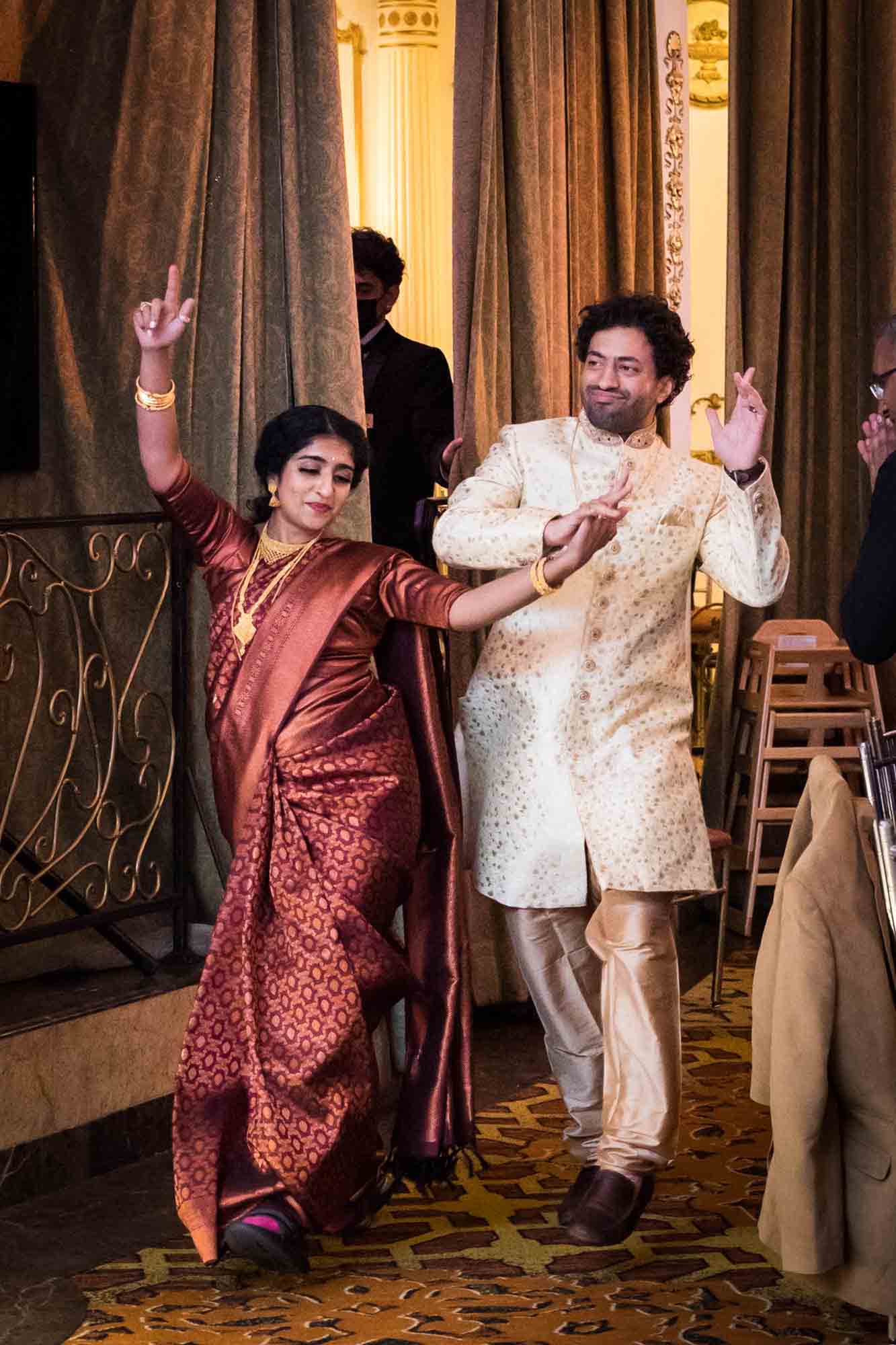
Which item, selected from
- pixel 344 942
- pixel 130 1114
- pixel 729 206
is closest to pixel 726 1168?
pixel 344 942

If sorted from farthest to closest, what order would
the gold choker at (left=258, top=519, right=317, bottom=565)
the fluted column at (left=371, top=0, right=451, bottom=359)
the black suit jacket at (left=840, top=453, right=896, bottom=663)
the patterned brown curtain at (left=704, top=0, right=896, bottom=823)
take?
the fluted column at (left=371, top=0, right=451, bottom=359)
the patterned brown curtain at (left=704, top=0, right=896, bottom=823)
the gold choker at (left=258, top=519, right=317, bottom=565)
the black suit jacket at (left=840, top=453, right=896, bottom=663)

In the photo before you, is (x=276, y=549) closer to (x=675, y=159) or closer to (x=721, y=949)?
(x=721, y=949)

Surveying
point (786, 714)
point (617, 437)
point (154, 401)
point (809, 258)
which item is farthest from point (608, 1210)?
point (809, 258)

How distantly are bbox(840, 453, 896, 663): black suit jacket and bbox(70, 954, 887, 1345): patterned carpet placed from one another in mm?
1089

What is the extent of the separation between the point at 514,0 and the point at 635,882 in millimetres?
2506

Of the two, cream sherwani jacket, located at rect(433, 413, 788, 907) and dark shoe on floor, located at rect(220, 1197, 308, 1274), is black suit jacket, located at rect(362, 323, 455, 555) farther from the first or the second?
dark shoe on floor, located at rect(220, 1197, 308, 1274)

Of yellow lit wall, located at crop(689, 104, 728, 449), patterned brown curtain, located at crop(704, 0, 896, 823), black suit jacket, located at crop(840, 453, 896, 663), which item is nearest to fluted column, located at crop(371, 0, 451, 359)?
yellow lit wall, located at crop(689, 104, 728, 449)

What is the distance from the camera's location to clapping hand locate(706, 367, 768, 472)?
3.16 m

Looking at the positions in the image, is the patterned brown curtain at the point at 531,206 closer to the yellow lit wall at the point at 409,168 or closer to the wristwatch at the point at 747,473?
the wristwatch at the point at 747,473

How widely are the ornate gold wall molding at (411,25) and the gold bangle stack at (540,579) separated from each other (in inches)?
217

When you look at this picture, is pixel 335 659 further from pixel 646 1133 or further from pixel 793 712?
pixel 793 712

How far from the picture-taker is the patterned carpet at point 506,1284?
2.86 meters

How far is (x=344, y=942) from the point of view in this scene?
3229 millimetres

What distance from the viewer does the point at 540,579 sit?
10.3 ft
